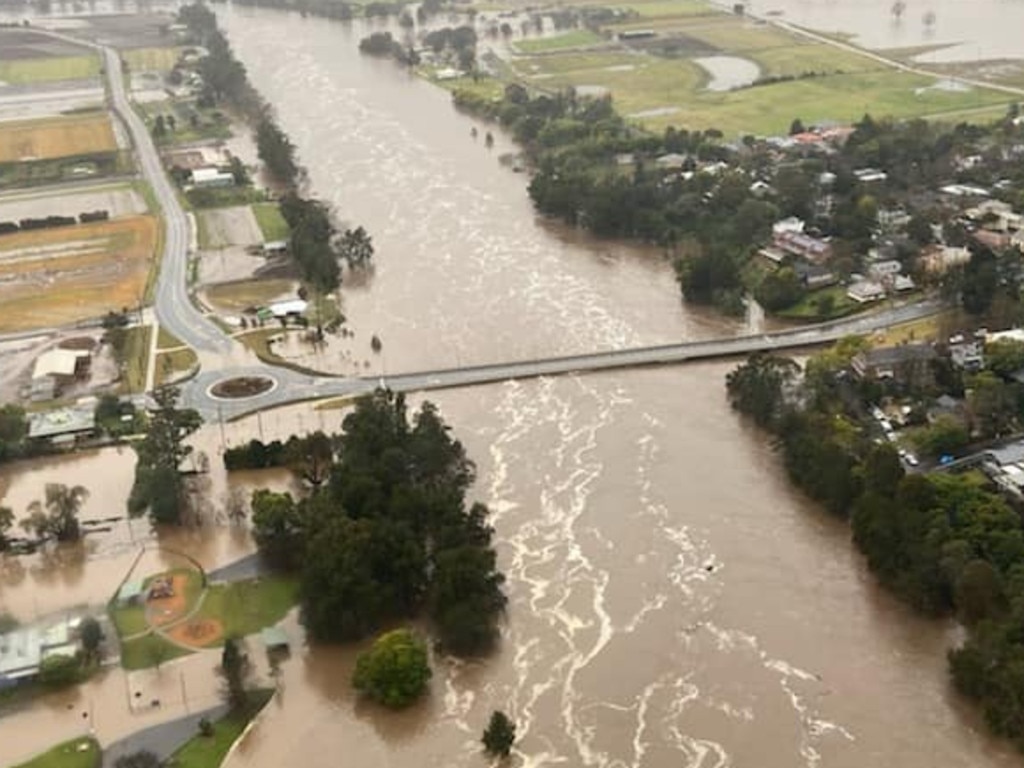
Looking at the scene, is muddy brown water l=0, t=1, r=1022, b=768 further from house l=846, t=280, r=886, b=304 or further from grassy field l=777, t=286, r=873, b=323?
house l=846, t=280, r=886, b=304

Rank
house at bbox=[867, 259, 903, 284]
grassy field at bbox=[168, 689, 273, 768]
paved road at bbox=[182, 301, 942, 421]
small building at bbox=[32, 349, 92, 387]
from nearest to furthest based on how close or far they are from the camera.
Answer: grassy field at bbox=[168, 689, 273, 768], paved road at bbox=[182, 301, 942, 421], small building at bbox=[32, 349, 92, 387], house at bbox=[867, 259, 903, 284]

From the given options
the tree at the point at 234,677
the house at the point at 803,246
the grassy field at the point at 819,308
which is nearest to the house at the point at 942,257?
the grassy field at the point at 819,308

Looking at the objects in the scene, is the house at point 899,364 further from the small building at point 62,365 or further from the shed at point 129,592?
the small building at point 62,365

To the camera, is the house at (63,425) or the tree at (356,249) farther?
the tree at (356,249)

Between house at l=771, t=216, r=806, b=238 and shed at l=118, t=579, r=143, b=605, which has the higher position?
house at l=771, t=216, r=806, b=238

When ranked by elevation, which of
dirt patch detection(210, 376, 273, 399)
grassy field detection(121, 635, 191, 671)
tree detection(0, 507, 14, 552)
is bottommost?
grassy field detection(121, 635, 191, 671)

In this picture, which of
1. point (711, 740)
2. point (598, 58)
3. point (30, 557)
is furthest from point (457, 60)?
point (711, 740)

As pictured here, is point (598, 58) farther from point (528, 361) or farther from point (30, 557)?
point (30, 557)

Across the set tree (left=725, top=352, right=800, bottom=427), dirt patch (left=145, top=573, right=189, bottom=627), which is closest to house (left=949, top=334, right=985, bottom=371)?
tree (left=725, top=352, right=800, bottom=427)
